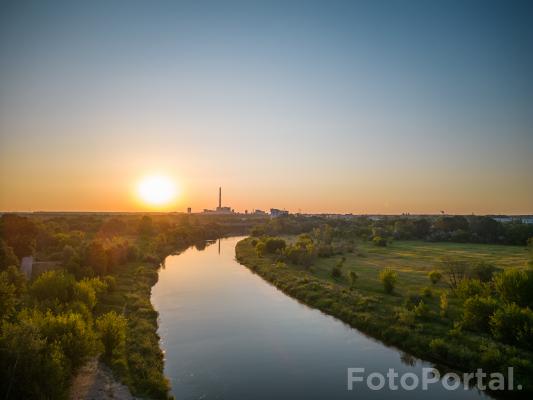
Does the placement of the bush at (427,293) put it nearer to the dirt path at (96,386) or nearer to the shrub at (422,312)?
the shrub at (422,312)

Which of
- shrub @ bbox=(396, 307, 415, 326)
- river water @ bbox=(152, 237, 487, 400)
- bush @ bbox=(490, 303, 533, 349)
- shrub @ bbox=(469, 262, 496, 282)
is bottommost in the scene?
river water @ bbox=(152, 237, 487, 400)

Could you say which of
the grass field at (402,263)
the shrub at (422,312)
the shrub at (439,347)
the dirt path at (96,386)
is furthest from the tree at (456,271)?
the dirt path at (96,386)

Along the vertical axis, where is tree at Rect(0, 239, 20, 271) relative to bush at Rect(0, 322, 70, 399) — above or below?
above

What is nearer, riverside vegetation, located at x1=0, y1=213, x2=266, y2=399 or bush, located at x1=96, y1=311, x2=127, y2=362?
riverside vegetation, located at x1=0, y1=213, x2=266, y2=399

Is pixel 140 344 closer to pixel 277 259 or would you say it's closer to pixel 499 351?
A: pixel 499 351

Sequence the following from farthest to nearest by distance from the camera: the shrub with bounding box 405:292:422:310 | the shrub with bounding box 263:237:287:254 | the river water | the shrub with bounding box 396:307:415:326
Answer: the shrub with bounding box 263:237:287:254
the shrub with bounding box 405:292:422:310
the shrub with bounding box 396:307:415:326
the river water

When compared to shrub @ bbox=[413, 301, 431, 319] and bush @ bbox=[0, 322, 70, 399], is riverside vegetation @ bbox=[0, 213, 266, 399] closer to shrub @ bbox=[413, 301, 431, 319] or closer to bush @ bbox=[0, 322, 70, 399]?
bush @ bbox=[0, 322, 70, 399]

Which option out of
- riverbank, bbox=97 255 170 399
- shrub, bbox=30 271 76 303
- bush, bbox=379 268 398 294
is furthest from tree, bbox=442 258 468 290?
shrub, bbox=30 271 76 303
